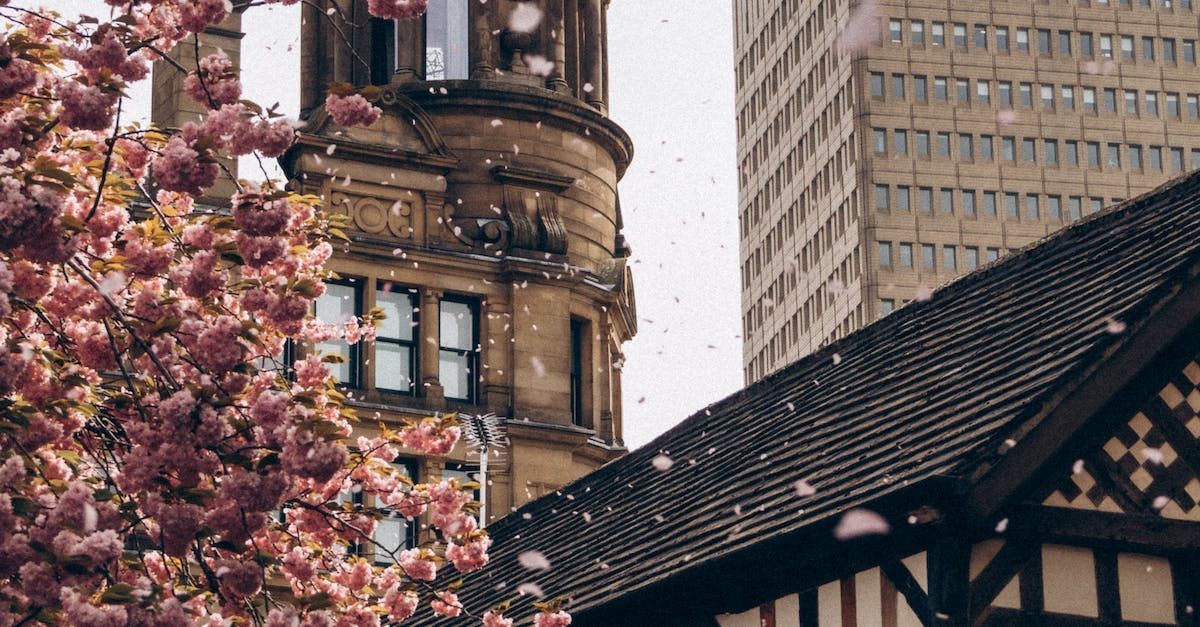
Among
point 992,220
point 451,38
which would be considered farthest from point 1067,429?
point 992,220

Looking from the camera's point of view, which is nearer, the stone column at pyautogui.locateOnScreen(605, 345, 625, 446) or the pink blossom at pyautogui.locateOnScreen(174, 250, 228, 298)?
the pink blossom at pyautogui.locateOnScreen(174, 250, 228, 298)

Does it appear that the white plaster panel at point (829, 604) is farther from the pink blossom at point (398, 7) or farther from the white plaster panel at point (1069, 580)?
the pink blossom at point (398, 7)

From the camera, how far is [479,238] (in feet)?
156

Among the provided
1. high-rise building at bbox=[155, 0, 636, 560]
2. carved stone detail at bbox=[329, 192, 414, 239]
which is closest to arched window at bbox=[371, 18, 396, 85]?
high-rise building at bbox=[155, 0, 636, 560]

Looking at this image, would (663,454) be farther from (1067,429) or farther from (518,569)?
(1067,429)

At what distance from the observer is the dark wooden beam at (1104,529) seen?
1285 cm

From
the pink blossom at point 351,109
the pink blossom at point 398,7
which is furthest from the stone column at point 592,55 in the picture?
the pink blossom at point 351,109

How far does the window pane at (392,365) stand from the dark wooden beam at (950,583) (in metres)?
33.1

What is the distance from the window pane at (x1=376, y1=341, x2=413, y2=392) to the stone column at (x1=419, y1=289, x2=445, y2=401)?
32cm

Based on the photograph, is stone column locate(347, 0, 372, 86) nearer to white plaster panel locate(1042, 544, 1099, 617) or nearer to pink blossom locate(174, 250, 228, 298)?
pink blossom locate(174, 250, 228, 298)

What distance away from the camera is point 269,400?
11.8m

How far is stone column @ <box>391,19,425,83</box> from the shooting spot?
4953cm

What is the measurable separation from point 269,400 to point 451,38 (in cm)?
3920

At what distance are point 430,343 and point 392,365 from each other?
2.81 ft
